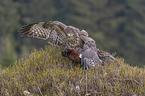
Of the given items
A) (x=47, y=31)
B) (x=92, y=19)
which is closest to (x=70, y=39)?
(x=47, y=31)

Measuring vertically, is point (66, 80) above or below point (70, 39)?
below

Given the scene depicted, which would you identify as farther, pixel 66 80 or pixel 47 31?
pixel 47 31

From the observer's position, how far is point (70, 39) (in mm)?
3783

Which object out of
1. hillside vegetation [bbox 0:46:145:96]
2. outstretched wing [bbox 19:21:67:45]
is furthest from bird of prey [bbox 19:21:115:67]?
hillside vegetation [bbox 0:46:145:96]

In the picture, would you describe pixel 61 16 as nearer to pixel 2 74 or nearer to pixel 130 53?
pixel 130 53

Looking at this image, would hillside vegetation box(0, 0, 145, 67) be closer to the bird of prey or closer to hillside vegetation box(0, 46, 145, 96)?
the bird of prey

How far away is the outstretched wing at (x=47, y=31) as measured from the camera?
3801mm

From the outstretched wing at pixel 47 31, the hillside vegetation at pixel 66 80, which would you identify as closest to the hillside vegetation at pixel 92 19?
the outstretched wing at pixel 47 31

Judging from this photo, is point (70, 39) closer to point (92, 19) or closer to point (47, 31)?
point (47, 31)

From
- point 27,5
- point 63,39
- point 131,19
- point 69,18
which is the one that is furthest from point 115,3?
point 63,39

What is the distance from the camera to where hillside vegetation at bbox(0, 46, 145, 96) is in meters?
2.72

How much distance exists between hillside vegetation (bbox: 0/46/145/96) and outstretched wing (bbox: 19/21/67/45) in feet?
1.58

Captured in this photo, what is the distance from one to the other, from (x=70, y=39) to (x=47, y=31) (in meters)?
0.54

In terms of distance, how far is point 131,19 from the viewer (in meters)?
29.3
